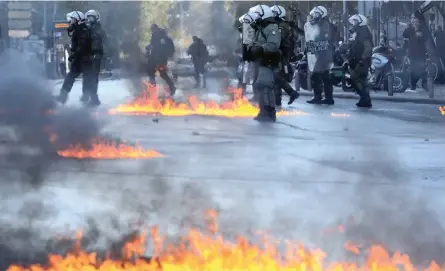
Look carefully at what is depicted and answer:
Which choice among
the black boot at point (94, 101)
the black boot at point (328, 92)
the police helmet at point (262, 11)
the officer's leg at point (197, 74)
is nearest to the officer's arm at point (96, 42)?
the black boot at point (94, 101)

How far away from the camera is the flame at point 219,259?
19.1ft

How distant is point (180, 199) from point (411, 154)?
5647 millimetres

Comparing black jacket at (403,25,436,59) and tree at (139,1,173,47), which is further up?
tree at (139,1,173,47)

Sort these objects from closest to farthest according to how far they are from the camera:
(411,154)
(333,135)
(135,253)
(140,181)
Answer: (135,253), (140,181), (411,154), (333,135)

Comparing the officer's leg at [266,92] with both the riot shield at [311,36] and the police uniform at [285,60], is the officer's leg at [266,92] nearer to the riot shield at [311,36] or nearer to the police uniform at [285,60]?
the police uniform at [285,60]

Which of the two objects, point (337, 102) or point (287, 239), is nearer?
point (287, 239)

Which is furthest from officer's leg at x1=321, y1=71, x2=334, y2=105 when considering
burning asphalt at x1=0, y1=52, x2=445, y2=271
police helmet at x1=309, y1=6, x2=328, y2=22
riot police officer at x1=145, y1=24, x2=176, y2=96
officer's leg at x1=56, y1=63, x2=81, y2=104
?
burning asphalt at x1=0, y1=52, x2=445, y2=271

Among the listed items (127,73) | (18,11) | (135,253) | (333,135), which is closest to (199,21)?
(127,73)

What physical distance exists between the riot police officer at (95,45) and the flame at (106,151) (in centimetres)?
1091

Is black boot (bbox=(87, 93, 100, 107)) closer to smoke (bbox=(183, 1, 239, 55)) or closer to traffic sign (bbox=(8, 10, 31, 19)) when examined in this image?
smoke (bbox=(183, 1, 239, 55))

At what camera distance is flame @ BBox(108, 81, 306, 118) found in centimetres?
2181

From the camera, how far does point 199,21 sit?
28.9 meters

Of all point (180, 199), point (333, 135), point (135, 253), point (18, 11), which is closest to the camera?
point (135, 253)

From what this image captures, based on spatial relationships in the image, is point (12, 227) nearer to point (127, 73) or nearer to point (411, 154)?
point (411, 154)
